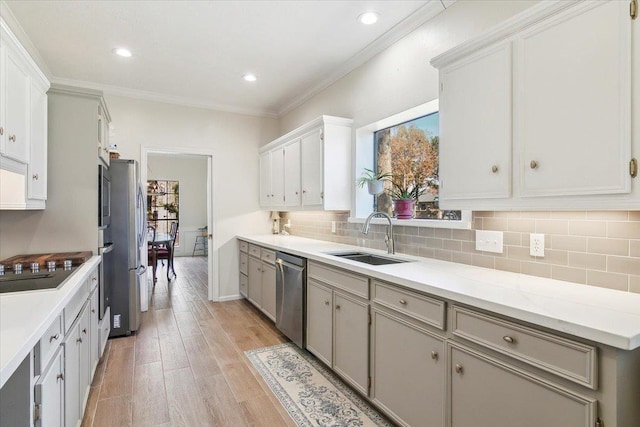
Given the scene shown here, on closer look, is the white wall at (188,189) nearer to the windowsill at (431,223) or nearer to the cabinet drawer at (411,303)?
the windowsill at (431,223)

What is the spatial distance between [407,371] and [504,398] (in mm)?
571

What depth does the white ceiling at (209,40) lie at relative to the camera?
2.51m

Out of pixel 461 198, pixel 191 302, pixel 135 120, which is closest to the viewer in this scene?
pixel 461 198

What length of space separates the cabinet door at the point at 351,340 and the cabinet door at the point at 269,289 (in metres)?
1.27

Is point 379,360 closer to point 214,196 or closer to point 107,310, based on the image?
point 107,310

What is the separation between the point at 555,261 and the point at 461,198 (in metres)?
0.56

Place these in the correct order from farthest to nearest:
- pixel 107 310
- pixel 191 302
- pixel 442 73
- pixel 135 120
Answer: pixel 191 302
pixel 135 120
pixel 107 310
pixel 442 73

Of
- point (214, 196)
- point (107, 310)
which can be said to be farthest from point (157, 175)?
point (107, 310)

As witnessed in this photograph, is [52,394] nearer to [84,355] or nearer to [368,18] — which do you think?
[84,355]

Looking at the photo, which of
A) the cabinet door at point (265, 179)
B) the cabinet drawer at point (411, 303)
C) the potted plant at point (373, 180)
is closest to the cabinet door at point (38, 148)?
the cabinet drawer at point (411, 303)

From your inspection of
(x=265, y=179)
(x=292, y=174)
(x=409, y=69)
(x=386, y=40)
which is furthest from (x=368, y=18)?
(x=265, y=179)

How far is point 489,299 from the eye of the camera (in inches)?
54.5

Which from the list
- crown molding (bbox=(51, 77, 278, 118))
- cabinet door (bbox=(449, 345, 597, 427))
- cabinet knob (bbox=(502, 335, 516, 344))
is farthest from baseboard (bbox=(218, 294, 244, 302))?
cabinet knob (bbox=(502, 335, 516, 344))

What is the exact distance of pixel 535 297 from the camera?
141 cm
